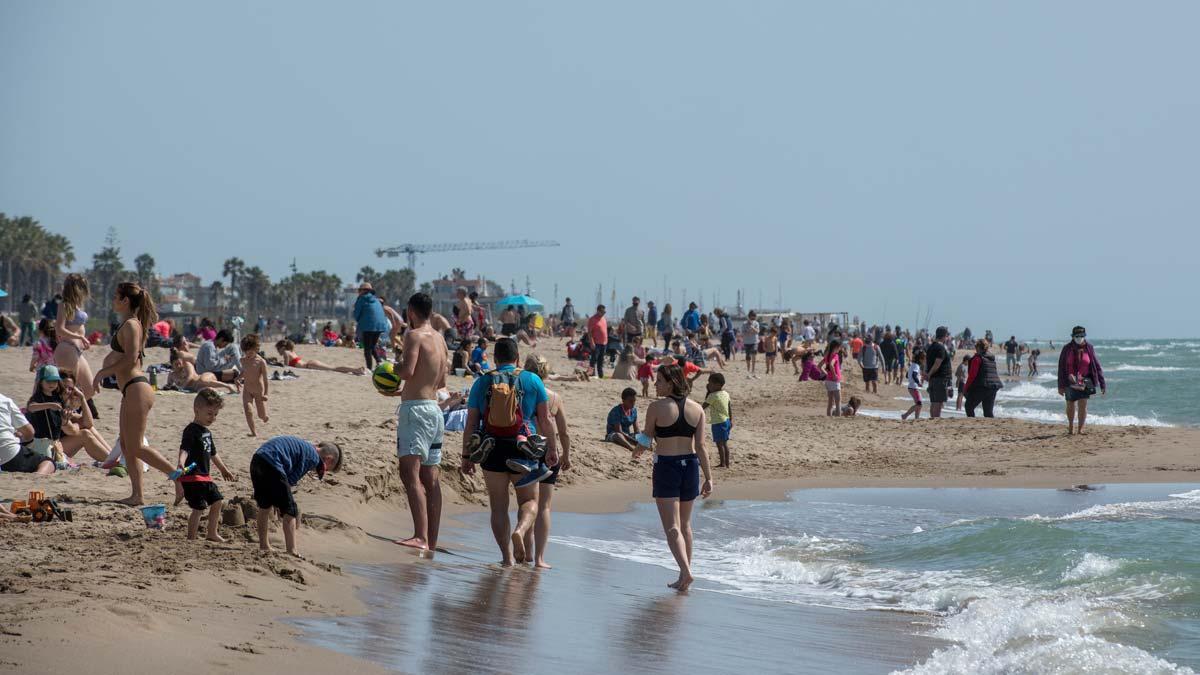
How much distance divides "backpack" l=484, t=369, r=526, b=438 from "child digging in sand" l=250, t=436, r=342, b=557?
3.84 feet

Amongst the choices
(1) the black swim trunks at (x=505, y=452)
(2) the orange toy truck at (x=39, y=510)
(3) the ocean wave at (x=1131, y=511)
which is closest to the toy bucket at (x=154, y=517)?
(2) the orange toy truck at (x=39, y=510)

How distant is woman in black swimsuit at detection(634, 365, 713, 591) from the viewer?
801 cm

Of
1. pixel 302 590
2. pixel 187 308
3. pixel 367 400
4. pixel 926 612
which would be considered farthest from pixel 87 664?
pixel 187 308

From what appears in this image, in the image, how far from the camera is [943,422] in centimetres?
2005

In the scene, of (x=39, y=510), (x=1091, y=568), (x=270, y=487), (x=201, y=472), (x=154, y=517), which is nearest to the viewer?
(x=270, y=487)

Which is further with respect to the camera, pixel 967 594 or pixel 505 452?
pixel 967 594

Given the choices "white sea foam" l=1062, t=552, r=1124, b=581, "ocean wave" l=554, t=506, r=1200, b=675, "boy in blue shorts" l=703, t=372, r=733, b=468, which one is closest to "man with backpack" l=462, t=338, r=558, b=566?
"ocean wave" l=554, t=506, r=1200, b=675

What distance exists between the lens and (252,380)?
12.9 metres

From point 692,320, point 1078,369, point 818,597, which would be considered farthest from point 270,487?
point 692,320

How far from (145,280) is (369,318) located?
86237 millimetres

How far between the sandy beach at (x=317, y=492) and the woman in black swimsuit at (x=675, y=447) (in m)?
1.88

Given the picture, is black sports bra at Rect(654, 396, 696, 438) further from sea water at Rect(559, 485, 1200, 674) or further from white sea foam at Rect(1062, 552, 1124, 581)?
white sea foam at Rect(1062, 552, 1124, 581)

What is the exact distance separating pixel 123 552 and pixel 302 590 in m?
1.08

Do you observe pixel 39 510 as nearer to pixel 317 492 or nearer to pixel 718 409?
pixel 317 492
